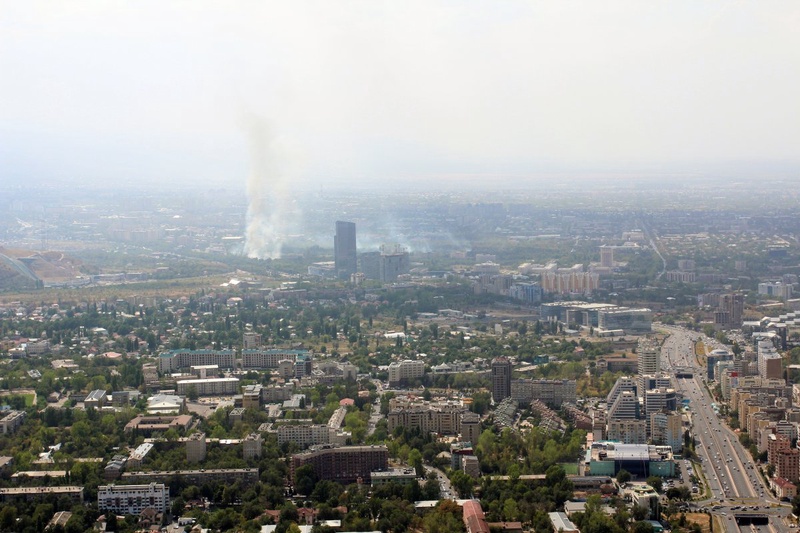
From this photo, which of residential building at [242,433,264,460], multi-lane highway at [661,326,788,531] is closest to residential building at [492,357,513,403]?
multi-lane highway at [661,326,788,531]

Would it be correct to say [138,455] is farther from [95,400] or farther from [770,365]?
[770,365]

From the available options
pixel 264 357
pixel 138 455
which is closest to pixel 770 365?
pixel 264 357

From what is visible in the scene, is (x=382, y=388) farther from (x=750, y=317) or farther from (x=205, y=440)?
(x=750, y=317)

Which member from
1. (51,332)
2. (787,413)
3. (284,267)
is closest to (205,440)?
(787,413)

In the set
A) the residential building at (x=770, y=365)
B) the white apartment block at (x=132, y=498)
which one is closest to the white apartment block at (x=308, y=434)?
the white apartment block at (x=132, y=498)

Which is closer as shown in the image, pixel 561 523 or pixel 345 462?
pixel 561 523

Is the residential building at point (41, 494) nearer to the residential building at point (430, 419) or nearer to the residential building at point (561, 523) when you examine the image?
the residential building at point (430, 419)

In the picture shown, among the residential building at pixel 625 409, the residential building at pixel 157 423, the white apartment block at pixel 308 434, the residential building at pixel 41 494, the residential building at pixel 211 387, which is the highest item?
the residential building at pixel 625 409
